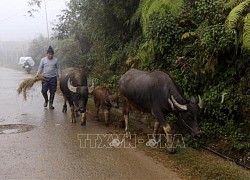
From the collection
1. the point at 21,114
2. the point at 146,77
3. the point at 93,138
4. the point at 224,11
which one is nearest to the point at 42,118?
the point at 21,114

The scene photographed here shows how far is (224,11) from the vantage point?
24.8 feet

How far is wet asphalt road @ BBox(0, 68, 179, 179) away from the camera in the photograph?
5.88 meters

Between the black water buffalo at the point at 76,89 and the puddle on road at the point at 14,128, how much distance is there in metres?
1.21

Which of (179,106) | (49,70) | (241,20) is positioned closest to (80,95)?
(49,70)

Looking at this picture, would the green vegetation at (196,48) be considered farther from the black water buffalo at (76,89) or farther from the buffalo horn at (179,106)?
the black water buffalo at (76,89)

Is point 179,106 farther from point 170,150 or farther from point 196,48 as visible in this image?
point 196,48

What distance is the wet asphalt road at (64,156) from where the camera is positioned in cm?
588

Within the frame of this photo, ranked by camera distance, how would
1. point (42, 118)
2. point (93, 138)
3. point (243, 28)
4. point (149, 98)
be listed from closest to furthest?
1. point (243, 28)
2. point (149, 98)
3. point (93, 138)
4. point (42, 118)

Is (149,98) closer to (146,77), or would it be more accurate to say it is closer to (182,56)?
(146,77)

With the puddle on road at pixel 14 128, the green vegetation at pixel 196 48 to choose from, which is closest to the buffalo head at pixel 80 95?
the puddle on road at pixel 14 128

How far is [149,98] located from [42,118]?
4.17 m

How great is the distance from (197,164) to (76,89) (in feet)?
13.3

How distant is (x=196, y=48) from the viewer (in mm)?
7961

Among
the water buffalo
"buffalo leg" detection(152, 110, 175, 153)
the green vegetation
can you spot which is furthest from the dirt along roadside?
the water buffalo
